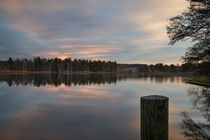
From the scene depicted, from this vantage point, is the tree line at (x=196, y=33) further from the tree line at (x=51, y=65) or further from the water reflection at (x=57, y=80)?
the tree line at (x=51, y=65)

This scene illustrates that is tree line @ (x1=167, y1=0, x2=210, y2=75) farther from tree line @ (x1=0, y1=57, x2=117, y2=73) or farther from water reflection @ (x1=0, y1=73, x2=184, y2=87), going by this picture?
tree line @ (x1=0, y1=57, x2=117, y2=73)

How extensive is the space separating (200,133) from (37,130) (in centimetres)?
707

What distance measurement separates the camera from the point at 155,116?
10.8 feet

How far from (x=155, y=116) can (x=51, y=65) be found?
169 metres

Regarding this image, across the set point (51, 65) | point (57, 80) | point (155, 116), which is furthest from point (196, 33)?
point (51, 65)

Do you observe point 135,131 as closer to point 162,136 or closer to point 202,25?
point 162,136

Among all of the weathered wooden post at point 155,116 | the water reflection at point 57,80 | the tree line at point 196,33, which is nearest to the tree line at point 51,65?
the water reflection at point 57,80

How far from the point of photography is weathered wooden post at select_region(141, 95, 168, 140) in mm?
3285

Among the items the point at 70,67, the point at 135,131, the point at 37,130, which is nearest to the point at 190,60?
the point at 135,131

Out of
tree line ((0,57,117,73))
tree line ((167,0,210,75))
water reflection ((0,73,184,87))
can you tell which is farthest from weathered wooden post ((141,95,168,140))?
tree line ((0,57,117,73))

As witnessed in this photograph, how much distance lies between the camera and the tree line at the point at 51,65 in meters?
147

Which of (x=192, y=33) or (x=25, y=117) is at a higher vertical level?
(x=192, y=33)

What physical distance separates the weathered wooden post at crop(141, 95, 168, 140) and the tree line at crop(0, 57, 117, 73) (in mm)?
161520

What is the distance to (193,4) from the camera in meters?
9.08
